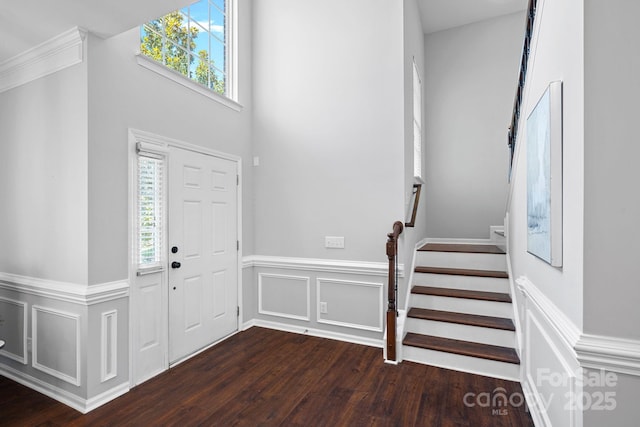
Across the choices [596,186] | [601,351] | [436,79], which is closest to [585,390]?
[601,351]

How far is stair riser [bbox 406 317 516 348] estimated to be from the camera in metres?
2.80

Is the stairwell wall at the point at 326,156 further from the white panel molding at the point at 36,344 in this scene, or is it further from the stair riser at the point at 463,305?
the white panel molding at the point at 36,344

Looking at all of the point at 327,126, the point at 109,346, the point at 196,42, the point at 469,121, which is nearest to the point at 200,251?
the point at 109,346

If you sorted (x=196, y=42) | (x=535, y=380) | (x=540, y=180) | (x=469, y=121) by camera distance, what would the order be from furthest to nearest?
(x=469, y=121) < (x=196, y=42) < (x=535, y=380) < (x=540, y=180)

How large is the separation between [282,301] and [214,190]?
4.94 ft

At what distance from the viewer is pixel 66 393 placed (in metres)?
2.34

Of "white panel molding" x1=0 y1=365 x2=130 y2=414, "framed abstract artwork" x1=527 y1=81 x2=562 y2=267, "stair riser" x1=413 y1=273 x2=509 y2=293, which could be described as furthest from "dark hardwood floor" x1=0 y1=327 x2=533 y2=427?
"framed abstract artwork" x1=527 y1=81 x2=562 y2=267

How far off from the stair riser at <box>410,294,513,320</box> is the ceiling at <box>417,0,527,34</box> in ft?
12.5

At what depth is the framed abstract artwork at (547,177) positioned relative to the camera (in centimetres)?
150

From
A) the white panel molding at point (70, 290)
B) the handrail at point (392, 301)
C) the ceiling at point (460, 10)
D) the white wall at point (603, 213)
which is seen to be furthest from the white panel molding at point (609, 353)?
the ceiling at point (460, 10)

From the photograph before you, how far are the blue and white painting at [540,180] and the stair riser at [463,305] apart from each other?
1132 millimetres

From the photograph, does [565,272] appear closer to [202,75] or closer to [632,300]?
[632,300]

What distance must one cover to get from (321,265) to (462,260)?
160 cm

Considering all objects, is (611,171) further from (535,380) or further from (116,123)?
(116,123)
